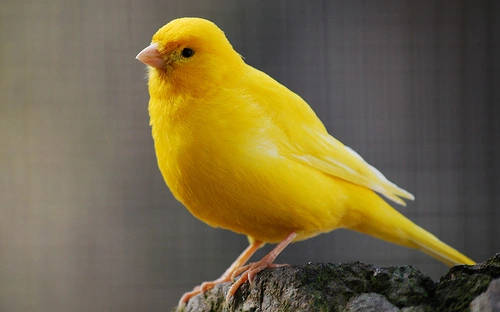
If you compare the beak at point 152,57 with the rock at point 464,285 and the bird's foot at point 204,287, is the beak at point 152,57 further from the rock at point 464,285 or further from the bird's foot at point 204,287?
the rock at point 464,285

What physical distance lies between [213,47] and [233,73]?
3.3 inches

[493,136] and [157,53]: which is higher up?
[157,53]

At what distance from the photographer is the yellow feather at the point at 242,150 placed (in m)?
1.55

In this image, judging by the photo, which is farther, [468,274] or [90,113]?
[90,113]

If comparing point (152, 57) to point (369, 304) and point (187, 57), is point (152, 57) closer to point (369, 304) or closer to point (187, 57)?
point (187, 57)

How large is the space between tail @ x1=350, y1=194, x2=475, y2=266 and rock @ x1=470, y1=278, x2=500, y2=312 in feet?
1.87

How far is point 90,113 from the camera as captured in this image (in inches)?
121

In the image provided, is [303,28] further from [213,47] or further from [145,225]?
[213,47]

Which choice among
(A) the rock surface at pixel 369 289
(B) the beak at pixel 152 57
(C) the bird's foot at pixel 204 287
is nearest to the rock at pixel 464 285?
(A) the rock surface at pixel 369 289

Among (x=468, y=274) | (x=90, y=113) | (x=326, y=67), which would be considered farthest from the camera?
(x=90, y=113)

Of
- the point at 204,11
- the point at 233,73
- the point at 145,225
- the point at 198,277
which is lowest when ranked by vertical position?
the point at 198,277

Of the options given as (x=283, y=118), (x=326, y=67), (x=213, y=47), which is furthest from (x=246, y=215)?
(x=326, y=67)

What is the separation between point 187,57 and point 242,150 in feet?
0.92

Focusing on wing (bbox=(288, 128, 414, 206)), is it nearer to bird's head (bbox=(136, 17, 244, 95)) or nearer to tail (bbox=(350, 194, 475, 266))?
tail (bbox=(350, 194, 475, 266))
